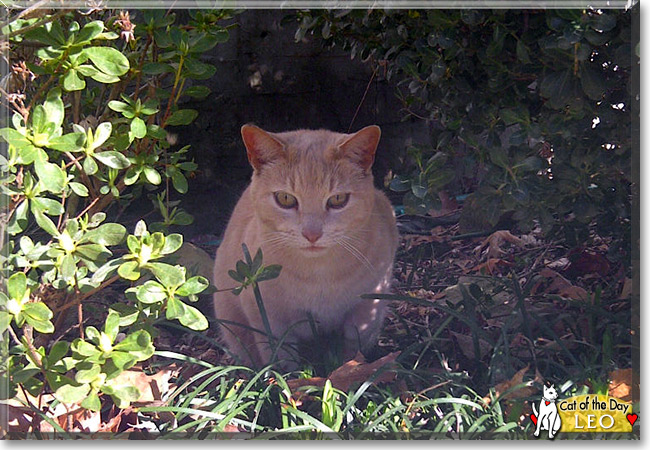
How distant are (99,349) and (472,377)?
3.79 feet

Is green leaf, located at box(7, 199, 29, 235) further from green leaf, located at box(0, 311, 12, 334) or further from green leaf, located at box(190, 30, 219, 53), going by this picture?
green leaf, located at box(190, 30, 219, 53)

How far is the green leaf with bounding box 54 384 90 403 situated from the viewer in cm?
171

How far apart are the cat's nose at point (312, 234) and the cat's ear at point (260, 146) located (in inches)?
12.3

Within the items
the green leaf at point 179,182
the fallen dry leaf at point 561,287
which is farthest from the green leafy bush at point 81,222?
the fallen dry leaf at point 561,287

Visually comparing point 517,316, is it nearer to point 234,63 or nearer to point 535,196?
point 535,196

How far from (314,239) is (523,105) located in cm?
80

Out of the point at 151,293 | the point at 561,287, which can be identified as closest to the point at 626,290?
the point at 561,287

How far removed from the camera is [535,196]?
88.0 inches

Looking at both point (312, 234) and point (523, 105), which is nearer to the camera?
point (523, 105)

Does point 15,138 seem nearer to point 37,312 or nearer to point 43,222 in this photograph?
point 43,222

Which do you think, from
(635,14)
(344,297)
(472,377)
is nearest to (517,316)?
(472,377)

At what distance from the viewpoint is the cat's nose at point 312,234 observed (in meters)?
2.31

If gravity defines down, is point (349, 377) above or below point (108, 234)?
below

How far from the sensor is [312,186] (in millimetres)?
2402
